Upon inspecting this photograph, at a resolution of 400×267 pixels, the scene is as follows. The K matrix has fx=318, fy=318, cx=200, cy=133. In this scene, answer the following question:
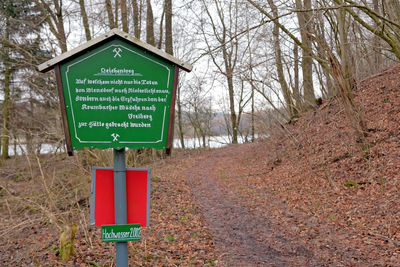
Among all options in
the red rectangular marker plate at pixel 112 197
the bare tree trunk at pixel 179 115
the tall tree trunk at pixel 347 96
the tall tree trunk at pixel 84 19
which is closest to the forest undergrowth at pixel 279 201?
the tall tree trunk at pixel 347 96

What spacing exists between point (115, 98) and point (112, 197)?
39.4 inches

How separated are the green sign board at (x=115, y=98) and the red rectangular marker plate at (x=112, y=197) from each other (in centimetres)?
31

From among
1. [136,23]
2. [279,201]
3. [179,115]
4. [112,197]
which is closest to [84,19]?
[136,23]

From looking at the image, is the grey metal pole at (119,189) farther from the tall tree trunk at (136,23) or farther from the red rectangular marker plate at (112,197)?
the tall tree trunk at (136,23)

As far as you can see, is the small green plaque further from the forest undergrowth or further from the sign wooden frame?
the forest undergrowth

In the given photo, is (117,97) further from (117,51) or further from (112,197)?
A: (112,197)

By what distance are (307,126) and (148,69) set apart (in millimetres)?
11309

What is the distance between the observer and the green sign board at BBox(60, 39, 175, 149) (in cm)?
311

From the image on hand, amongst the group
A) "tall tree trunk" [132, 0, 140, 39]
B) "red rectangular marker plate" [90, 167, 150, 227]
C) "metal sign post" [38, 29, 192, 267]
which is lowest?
"red rectangular marker plate" [90, 167, 150, 227]

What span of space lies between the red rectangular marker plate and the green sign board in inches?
12.3

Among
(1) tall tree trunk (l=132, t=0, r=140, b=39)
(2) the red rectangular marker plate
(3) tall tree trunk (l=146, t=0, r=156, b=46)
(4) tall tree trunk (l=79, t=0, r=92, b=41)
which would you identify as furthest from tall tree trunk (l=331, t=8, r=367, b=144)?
(3) tall tree trunk (l=146, t=0, r=156, b=46)

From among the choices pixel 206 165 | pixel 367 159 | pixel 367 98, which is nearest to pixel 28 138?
pixel 367 159

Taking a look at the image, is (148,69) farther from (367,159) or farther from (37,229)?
(367,159)

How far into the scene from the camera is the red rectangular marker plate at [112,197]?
3.17 metres
